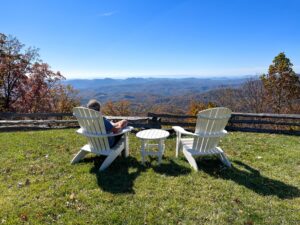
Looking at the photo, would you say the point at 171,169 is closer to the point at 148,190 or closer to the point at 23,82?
the point at 148,190

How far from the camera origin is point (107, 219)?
310 centimetres

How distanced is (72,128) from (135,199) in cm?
664

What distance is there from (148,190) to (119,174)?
0.85 meters

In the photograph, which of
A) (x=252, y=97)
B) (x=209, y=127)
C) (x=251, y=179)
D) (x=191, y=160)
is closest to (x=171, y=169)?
(x=191, y=160)

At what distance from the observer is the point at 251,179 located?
14.5ft

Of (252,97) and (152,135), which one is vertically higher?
(152,135)

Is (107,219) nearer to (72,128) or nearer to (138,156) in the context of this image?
(138,156)

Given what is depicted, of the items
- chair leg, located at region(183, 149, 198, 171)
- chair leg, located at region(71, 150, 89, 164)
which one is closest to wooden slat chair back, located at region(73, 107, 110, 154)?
chair leg, located at region(71, 150, 89, 164)

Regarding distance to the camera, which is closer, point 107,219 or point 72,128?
point 107,219

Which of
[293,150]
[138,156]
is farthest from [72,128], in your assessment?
[293,150]

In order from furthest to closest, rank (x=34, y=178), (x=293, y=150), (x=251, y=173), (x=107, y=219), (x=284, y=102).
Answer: (x=284, y=102)
(x=293, y=150)
(x=251, y=173)
(x=34, y=178)
(x=107, y=219)

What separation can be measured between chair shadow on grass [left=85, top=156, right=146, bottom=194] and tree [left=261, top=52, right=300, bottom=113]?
14.8m

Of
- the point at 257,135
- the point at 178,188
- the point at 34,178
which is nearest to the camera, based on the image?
the point at 178,188

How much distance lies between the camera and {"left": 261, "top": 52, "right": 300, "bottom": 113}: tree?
1591 centimetres
